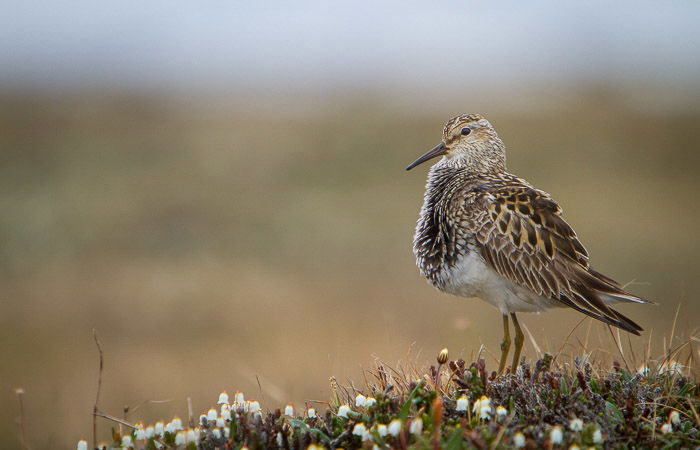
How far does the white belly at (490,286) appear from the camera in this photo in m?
5.11

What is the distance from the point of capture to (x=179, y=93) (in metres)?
27.8

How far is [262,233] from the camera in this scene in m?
16.0

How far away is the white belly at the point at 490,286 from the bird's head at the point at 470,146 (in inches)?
48.9

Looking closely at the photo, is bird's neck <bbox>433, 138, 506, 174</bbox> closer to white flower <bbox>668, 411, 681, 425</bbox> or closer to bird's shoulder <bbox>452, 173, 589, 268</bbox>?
bird's shoulder <bbox>452, 173, 589, 268</bbox>

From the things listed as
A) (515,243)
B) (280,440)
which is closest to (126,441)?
(280,440)

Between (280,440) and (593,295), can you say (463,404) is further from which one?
(593,295)

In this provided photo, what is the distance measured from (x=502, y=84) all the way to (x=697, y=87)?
8044 millimetres

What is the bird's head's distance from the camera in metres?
6.21

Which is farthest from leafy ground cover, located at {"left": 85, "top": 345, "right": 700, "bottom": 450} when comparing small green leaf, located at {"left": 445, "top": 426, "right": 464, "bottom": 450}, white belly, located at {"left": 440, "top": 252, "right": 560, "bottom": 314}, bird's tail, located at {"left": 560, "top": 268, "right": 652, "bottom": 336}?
white belly, located at {"left": 440, "top": 252, "right": 560, "bottom": 314}

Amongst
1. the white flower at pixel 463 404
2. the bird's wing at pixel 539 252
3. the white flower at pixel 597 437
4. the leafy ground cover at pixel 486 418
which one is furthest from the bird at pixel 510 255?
the white flower at pixel 597 437

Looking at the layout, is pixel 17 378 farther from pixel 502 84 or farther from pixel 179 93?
pixel 502 84

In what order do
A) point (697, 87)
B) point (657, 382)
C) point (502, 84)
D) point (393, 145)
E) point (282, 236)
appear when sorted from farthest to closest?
point (502, 84) → point (697, 87) → point (393, 145) → point (282, 236) → point (657, 382)

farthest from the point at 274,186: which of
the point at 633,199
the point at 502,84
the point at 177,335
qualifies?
the point at 502,84

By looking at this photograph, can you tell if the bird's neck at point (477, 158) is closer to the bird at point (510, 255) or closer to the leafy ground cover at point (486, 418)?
the bird at point (510, 255)
